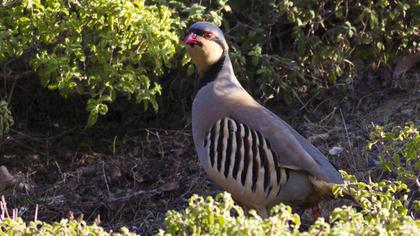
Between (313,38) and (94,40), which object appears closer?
(94,40)

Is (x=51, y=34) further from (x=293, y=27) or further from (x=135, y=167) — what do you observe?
(x=293, y=27)

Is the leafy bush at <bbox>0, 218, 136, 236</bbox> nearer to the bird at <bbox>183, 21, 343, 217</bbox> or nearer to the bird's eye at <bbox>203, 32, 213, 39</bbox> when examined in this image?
the bird at <bbox>183, 21, 343, 217</bbox>

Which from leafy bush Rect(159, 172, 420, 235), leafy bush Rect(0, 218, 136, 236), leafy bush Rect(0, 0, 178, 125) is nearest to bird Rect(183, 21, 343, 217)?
leafy bush Rect(0, 0, 178, 125)

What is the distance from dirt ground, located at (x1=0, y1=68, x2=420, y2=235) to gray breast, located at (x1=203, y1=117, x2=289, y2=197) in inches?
23.4

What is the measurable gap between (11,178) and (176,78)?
4.79 ft

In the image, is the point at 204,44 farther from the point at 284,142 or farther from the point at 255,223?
the point at 255,223

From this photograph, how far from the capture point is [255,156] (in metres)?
5.80

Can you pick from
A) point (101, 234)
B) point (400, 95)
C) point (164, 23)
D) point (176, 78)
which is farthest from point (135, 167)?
point (101, 234)

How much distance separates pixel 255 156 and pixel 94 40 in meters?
1.35

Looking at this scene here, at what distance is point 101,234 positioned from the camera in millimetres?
3832

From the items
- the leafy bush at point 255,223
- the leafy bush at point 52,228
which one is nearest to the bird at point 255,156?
the leafy bush at point 255,223

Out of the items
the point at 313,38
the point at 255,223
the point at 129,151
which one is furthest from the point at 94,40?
the point at 255,223

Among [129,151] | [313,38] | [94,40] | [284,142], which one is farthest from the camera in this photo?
[129,151]

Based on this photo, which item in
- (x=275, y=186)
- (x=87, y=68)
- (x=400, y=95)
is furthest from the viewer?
(x=400, y=95)
